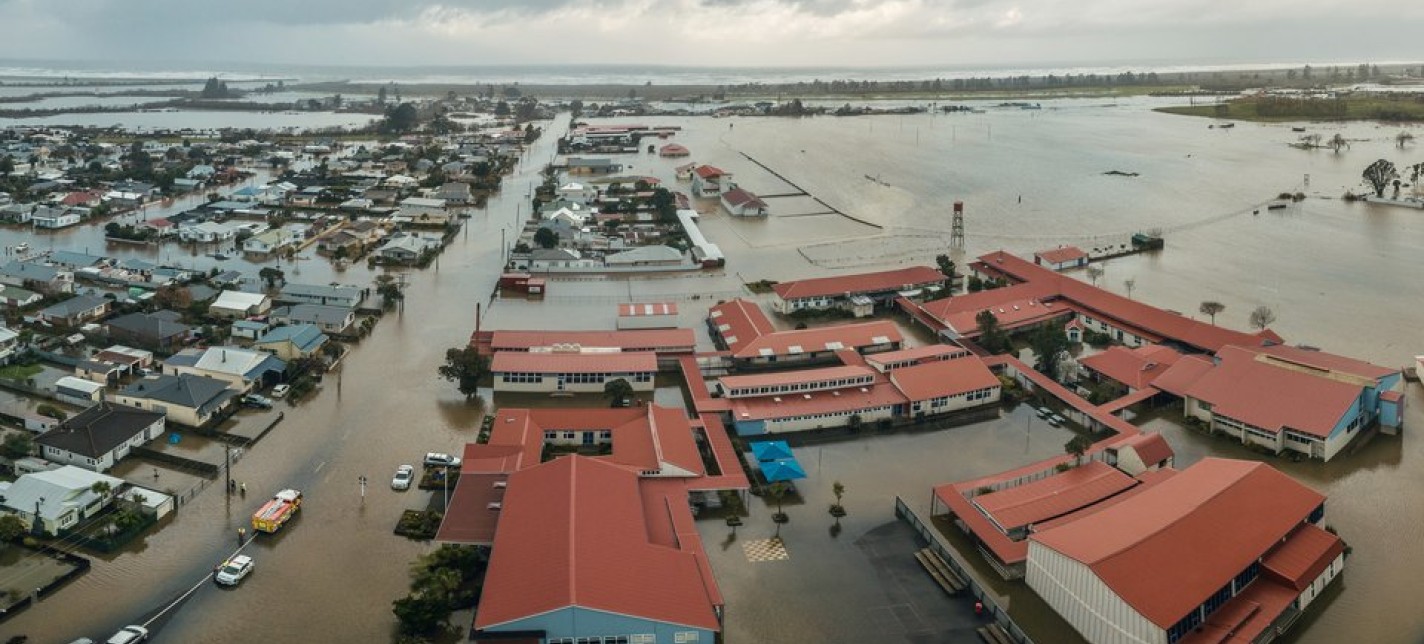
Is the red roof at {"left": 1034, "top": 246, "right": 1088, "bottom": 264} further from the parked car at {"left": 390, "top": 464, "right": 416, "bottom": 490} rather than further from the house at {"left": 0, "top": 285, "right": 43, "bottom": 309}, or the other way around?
the house at {"left": 0, "top": 285, "right": 43, "bottom": 309}

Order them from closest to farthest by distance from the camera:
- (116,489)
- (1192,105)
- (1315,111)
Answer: (116,489) < (1315,111) < (1192,105)

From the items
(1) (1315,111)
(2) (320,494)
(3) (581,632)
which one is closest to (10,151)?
(2) (320,494)

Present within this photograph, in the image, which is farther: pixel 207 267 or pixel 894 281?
pixel 207 267

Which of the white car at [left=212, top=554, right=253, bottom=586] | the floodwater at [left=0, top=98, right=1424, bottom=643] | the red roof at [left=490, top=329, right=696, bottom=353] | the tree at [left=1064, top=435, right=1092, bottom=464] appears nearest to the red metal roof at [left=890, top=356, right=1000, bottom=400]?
the floodwater at [left=0, top=98, right=1424, bottom=643]

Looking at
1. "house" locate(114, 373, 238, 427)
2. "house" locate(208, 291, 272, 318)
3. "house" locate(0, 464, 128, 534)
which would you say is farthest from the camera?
"house" locate(208, 291, 272, 318)

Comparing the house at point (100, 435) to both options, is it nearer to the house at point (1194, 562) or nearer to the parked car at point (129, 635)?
the parked car at point (129, 635)

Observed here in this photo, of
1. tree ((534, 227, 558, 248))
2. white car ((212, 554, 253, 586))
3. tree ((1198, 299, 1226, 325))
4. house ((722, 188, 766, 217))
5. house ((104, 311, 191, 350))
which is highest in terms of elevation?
house ((722, 188, 766, 217))

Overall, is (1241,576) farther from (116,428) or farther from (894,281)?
(116,428)

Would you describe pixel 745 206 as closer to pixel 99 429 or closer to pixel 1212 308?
pixel 1212 308
